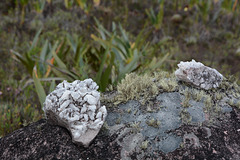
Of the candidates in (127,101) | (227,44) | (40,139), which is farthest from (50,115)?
(227,44)

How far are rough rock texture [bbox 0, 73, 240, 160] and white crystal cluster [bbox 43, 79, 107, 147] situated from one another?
8cm

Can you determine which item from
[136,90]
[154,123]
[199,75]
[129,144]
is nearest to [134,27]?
[199,75]

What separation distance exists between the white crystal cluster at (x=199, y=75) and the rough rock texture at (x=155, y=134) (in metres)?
0.11

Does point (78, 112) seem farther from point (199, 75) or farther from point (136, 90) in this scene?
point (199, 75)

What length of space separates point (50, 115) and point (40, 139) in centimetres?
18

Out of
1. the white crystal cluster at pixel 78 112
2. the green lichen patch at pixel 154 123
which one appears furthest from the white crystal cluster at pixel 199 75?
the white crystal cluster at pixel 78 112

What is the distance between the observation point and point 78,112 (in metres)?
1.50

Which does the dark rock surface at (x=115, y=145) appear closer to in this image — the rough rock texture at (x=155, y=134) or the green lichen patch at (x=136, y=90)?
the rough rock texture at (x=155, y=134)

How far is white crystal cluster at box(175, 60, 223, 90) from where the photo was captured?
1.87m

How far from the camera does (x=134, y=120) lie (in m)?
1.61

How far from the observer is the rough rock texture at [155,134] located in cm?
142

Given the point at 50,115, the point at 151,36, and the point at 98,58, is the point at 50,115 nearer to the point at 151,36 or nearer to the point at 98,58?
the point at 98,58

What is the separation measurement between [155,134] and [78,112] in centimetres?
53

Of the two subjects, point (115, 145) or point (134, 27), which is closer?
point (115, 145)
